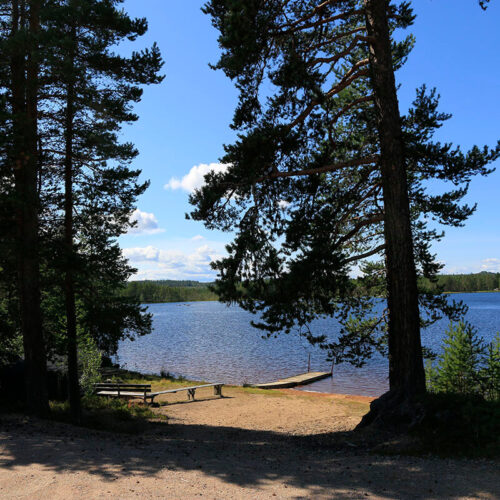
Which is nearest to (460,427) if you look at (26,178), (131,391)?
(26,178)

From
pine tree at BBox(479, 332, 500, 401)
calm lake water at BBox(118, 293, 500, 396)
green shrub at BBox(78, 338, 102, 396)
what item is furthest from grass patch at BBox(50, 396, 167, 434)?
calm lake water at BBox(118, 293, 500, 396)

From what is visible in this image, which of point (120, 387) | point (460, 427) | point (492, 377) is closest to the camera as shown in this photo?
point (460, 427)

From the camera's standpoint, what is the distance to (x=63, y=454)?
645 centimetres

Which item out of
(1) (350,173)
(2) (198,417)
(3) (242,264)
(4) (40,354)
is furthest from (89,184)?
(2) (198,417)

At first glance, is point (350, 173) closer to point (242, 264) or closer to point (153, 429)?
point (242, 264)

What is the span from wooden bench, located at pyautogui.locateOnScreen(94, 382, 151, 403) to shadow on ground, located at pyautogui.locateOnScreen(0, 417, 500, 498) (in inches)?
332

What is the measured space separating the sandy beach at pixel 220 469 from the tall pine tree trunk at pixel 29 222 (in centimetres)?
128

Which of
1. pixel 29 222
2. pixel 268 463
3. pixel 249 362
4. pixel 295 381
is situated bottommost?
pixel 249 362

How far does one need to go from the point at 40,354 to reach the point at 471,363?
1102 centimetres

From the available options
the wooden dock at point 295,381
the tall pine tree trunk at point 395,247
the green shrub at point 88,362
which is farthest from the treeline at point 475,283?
the tall pine tree trunk at point 395,247

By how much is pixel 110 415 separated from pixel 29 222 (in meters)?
6.55

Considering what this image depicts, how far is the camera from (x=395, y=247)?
8844 millimetres

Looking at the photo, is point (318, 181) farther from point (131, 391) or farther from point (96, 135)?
point (131, 391)

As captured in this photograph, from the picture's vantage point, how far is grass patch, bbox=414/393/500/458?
22.6 feet
